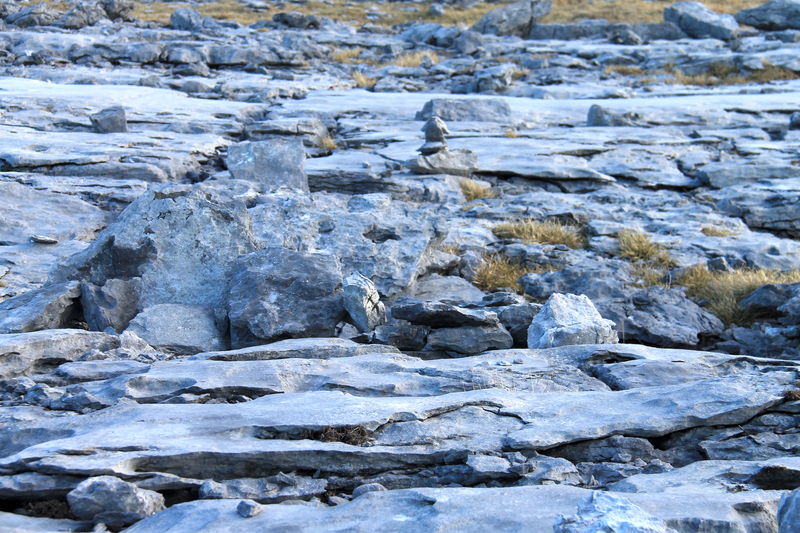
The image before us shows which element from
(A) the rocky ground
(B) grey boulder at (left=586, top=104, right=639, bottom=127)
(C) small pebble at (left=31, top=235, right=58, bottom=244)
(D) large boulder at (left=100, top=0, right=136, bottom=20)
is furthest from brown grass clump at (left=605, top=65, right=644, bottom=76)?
(C) small pebble at (left=31, top=235, right=58, bottom=244)

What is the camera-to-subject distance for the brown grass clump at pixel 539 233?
10.4 meters

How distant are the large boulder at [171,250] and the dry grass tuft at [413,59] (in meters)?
18.4

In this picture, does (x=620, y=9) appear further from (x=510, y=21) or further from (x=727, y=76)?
(x=727, y=76)

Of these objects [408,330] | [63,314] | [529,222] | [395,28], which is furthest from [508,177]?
[395,28]

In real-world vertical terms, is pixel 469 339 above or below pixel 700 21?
below

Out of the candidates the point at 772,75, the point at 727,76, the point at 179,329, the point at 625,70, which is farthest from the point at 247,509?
the point at 625,70

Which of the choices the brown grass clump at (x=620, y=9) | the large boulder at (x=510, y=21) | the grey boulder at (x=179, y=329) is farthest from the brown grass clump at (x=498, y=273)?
the brown grass clump at (x=620, y=9)

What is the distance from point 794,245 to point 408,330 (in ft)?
21.1

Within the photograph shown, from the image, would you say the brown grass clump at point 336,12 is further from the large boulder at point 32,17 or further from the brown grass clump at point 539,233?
the brown grass clump at point 539,233

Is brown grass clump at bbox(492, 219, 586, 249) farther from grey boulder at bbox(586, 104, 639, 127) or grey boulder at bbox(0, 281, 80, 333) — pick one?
grey boulder at bbox(586, 104, 639, 127)

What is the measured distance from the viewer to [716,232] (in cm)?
1099

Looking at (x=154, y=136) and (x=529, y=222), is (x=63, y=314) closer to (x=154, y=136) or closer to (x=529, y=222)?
(x=529, y=222)

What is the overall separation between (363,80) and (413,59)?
12.4ft

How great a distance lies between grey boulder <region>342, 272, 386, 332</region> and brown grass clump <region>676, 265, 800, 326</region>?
376cm
